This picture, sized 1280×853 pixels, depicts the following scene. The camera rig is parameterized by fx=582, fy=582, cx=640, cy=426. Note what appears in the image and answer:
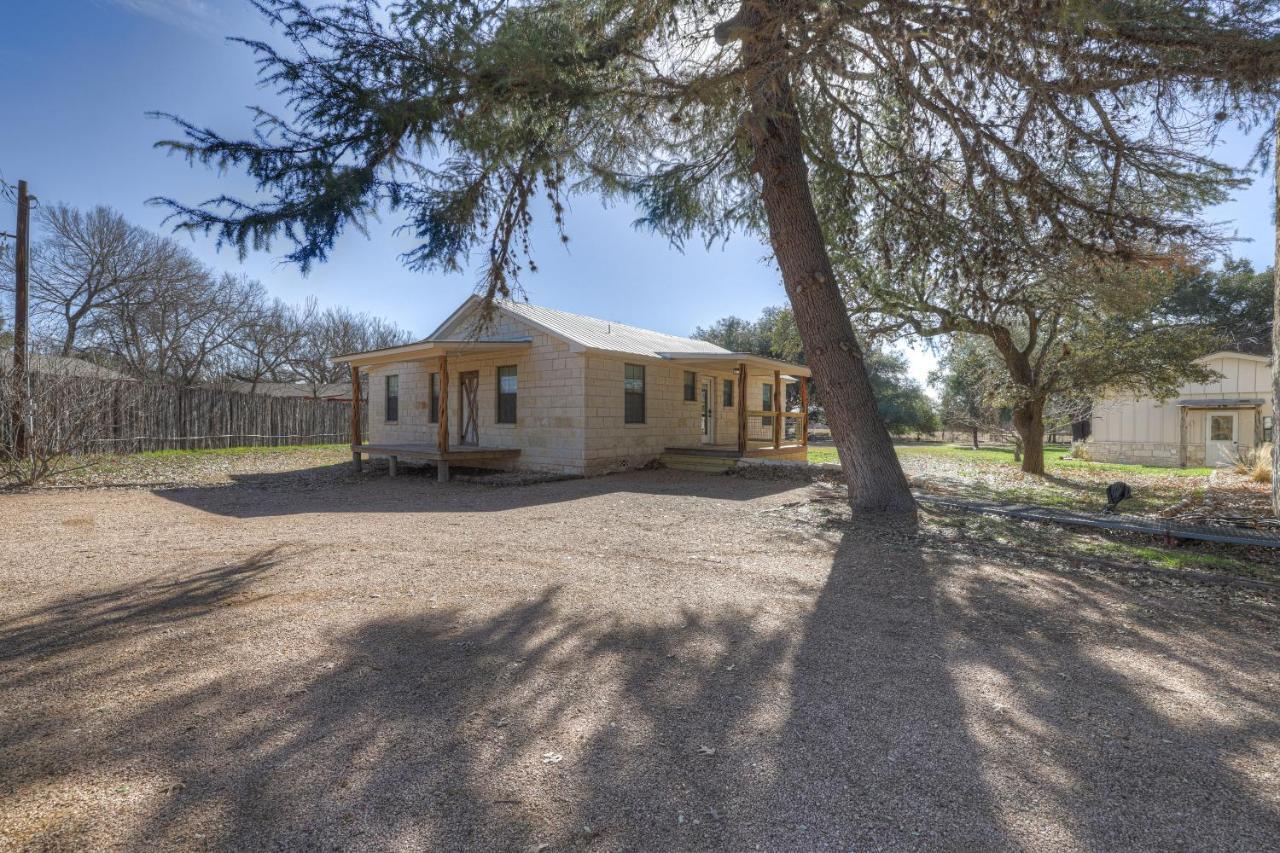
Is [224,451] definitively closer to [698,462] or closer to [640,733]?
[698,462]

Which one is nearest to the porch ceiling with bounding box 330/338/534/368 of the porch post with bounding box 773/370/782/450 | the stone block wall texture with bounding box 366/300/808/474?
the stone block wall texture with bounding box 366/300/808/474

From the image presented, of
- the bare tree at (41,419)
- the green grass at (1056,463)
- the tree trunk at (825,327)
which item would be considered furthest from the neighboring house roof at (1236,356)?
the bare tree at (41,419)

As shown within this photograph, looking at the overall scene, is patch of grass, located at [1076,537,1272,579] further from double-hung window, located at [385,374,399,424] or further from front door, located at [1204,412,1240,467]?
front door, located at [1204,412,1240,467]

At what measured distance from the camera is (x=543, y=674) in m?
2.83

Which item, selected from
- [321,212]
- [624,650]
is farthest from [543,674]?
[321,212]

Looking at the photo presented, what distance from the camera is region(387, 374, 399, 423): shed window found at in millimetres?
16047

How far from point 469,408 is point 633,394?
410 centimetres

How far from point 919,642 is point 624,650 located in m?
1.70

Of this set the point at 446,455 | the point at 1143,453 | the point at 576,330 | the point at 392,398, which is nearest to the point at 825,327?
the point at 576,330

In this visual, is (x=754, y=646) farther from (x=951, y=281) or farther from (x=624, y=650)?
(x=951, y=281)

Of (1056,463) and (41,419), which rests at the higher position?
(41,419)

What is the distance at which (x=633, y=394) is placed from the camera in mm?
13383

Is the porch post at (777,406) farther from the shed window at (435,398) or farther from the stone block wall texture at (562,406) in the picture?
the shed window at (435,398)

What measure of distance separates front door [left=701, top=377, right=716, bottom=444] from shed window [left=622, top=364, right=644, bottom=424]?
9.16 feet
